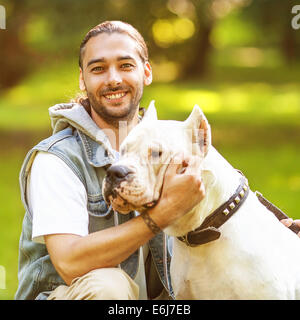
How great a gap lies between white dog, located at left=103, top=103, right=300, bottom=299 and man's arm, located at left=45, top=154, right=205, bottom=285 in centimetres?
6

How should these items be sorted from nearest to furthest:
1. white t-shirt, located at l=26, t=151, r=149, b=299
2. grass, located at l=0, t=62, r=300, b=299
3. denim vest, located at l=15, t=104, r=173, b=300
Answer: white t-shirt, located at l=26, t=151, r=149, b=299 → denim vest, located at l=15, t=104, r=173, b=300 → grass, located at l=0, t=62, r=300, b=299

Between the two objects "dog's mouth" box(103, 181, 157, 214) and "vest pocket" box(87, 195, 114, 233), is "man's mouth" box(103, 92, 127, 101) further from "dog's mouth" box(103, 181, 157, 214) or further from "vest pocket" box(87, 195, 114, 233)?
"dog's mouth" box(103, 181, 157, 214)

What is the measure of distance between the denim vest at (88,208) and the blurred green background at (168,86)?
2.26m

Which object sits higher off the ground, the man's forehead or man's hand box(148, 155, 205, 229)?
the man's forehead

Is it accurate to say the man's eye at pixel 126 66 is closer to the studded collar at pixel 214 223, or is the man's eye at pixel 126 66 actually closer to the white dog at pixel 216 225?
the white dog at pixel 216 225

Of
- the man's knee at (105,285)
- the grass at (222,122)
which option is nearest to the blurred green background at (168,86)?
the grass at (222,122)

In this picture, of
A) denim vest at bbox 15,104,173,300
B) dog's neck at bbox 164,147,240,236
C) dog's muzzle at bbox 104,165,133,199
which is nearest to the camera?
dog's muzzle at bbox 104,165,133,199

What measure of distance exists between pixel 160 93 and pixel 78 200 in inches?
514

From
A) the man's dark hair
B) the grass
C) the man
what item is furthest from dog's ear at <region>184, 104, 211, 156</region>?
the grass

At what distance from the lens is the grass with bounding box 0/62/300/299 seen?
927 centimetres

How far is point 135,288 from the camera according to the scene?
314 centimetres

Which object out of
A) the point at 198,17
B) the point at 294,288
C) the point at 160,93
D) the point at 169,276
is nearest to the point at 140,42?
the point at 169,276

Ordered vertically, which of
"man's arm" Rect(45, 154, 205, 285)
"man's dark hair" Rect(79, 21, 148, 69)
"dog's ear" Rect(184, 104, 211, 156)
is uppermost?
"man's dark hair" Rect(79, 21, 148, 69)

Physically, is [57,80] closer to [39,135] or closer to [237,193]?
[39,135]
